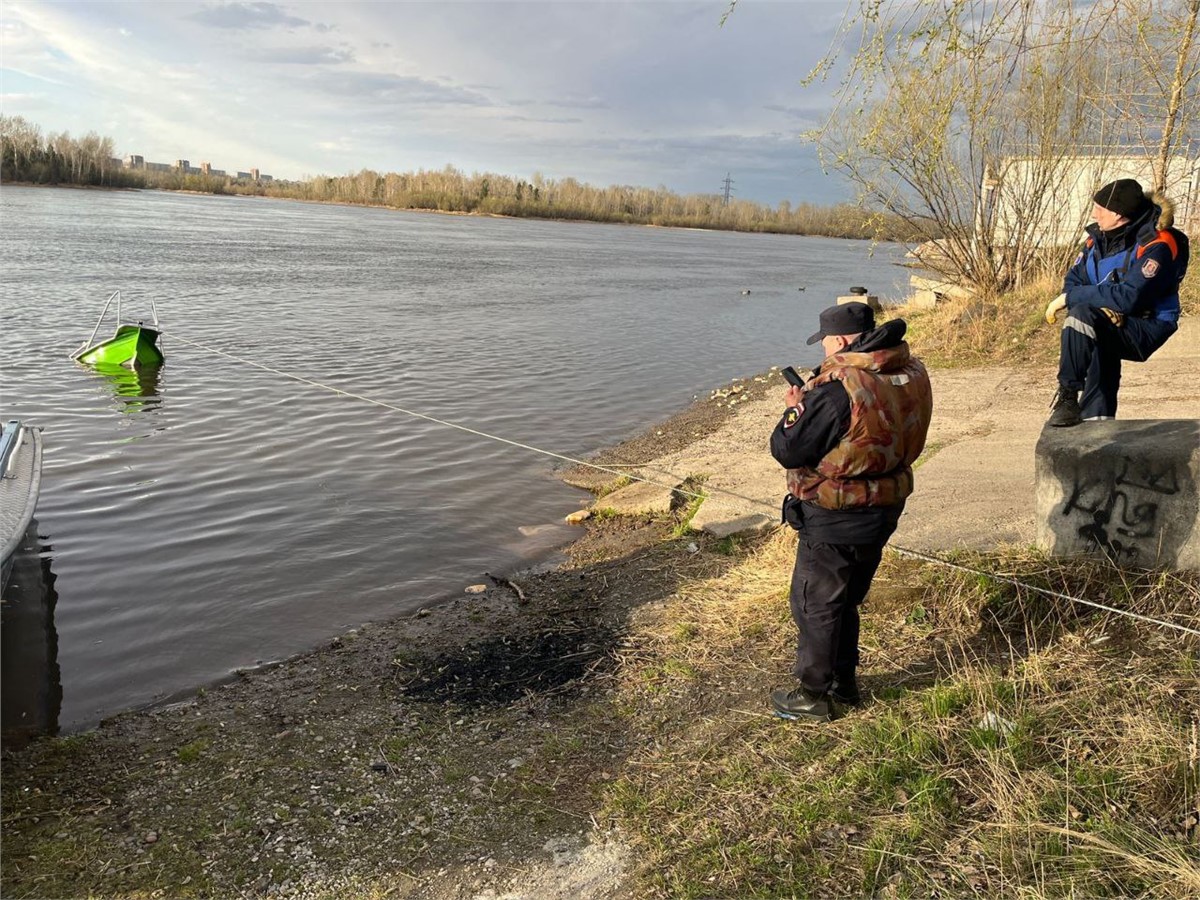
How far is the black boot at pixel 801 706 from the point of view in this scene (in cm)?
405

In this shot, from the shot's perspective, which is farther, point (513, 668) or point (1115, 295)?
point (513, 668)

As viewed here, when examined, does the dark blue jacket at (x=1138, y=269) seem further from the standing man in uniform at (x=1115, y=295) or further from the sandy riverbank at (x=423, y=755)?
the sandy riverbank at (x=423, y=755)

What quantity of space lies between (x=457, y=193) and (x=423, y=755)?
117 meters

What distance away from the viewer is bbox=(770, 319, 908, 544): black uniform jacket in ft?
12.0

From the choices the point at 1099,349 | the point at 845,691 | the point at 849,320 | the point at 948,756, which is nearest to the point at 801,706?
the point at 845,691

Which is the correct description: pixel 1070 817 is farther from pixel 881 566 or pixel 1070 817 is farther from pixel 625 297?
pixel 625 297

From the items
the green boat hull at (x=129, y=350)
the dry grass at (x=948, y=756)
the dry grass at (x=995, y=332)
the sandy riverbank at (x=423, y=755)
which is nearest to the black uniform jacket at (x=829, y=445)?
the dry grass at (x=948, y=756)

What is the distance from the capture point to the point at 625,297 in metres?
33.5

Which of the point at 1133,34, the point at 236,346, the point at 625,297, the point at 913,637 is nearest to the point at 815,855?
the point at 913,637

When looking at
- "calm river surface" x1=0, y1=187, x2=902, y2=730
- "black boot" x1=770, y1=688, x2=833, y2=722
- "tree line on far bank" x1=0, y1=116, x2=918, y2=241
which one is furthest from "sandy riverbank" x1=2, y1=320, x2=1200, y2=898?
"tree line on far bank" x1=0, y1=116, x2=918, y2=241

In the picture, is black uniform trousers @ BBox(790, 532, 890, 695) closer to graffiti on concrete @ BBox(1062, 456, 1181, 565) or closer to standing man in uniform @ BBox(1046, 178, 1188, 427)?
graffiti on concrete @ BBox(1062, 456, 1181, 565)

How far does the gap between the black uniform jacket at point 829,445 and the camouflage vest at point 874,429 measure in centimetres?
4

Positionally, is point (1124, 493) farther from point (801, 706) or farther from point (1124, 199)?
point (801, 706)

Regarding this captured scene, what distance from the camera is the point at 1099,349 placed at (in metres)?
5.30
